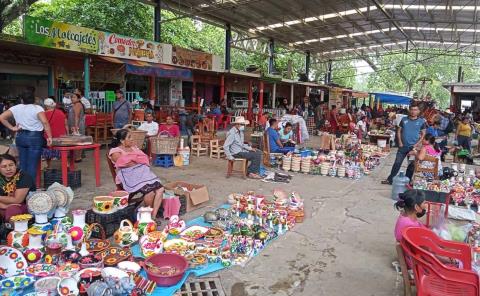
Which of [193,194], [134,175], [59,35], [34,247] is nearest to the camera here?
[34,247]

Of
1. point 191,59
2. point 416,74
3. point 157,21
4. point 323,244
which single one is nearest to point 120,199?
point 323,244

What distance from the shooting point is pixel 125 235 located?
4055 millimetres

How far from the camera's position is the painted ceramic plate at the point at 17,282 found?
3.08 m

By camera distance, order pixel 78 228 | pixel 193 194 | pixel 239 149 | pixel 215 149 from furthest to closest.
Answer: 1. pixel 215 149
2. pixel 239 149
3. pixel 193 194
4. pixel 78 228

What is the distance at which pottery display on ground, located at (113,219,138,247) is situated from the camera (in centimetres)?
405

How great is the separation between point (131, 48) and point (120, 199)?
29.1 ft

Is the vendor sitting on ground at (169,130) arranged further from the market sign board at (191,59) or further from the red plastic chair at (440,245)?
the red plastic chair at (440,245)

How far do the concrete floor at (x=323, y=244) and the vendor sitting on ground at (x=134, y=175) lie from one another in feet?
2.42

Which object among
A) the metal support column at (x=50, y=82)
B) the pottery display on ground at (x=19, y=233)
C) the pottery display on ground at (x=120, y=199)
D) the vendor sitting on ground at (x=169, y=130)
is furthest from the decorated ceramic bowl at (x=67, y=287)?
the metal support column at (x=50, y=82)

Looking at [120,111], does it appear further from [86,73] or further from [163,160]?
[86,73]

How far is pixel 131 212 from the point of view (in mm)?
4598

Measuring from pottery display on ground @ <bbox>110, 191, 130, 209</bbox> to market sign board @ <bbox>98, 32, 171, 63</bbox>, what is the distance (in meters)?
7.68

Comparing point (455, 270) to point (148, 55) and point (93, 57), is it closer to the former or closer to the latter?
point (93, 57)

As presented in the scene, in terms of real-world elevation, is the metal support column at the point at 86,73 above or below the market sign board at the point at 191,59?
below
